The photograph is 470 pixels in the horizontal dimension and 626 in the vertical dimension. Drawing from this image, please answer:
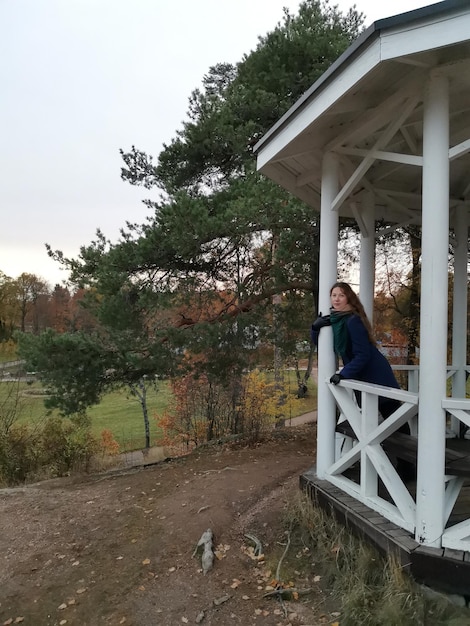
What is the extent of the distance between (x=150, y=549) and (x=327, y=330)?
7.49 feet

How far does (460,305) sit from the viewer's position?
443 centimetres

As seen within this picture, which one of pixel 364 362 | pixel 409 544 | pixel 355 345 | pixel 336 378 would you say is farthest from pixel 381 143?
pixel 409 544

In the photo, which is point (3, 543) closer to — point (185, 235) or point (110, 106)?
point (185, 235)

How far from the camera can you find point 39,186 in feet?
48.4

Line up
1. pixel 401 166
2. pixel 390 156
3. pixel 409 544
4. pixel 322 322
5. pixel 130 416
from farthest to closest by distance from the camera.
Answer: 1. pixel 130 416
2. pixel 401 166
3. pixel 322 322
4. pixel 390 156
5. pixel 409 544

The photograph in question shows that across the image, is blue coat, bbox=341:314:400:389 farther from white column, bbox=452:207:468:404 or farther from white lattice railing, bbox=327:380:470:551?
white column, bbox=452:207:468:404

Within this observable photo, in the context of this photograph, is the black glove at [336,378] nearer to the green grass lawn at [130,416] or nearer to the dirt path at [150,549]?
the dirt path at [150,549]

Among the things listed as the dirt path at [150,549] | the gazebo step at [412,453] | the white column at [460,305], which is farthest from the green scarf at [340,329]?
the white column at [460,305]

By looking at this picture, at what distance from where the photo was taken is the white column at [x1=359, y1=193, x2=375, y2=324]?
4.41 m

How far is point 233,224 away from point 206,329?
1.70m

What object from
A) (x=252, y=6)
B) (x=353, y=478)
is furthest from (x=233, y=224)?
(x=252, y=6)

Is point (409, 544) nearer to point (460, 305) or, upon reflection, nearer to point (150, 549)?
point (150, 549)

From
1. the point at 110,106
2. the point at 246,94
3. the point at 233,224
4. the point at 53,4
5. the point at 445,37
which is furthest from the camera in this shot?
the point at 110,106

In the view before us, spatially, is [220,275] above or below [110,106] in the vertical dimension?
below
